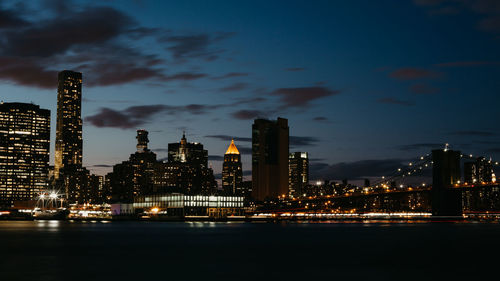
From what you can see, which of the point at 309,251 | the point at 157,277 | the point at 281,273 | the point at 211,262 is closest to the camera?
the point at 157,277

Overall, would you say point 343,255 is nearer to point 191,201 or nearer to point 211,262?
point 211,262

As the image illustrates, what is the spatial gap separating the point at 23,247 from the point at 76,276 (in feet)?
94.1

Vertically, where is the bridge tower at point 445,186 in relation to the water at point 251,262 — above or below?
above

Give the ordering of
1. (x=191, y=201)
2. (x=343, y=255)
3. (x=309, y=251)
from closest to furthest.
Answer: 1. (x=343, y=255)
2. (x=309, y=251)
3. (x=191, y=201)

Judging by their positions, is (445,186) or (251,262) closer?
(251,262)

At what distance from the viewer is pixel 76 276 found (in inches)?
1686

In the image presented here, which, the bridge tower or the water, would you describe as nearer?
the water

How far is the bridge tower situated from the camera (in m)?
162

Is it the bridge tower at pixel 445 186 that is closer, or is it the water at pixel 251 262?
the water at pixel 251 262

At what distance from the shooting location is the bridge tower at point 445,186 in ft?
532

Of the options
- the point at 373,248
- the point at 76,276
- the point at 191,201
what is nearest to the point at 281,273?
the point at 76,276

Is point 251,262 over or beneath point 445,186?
beneath

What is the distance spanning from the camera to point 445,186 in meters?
165

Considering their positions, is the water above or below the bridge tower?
below
